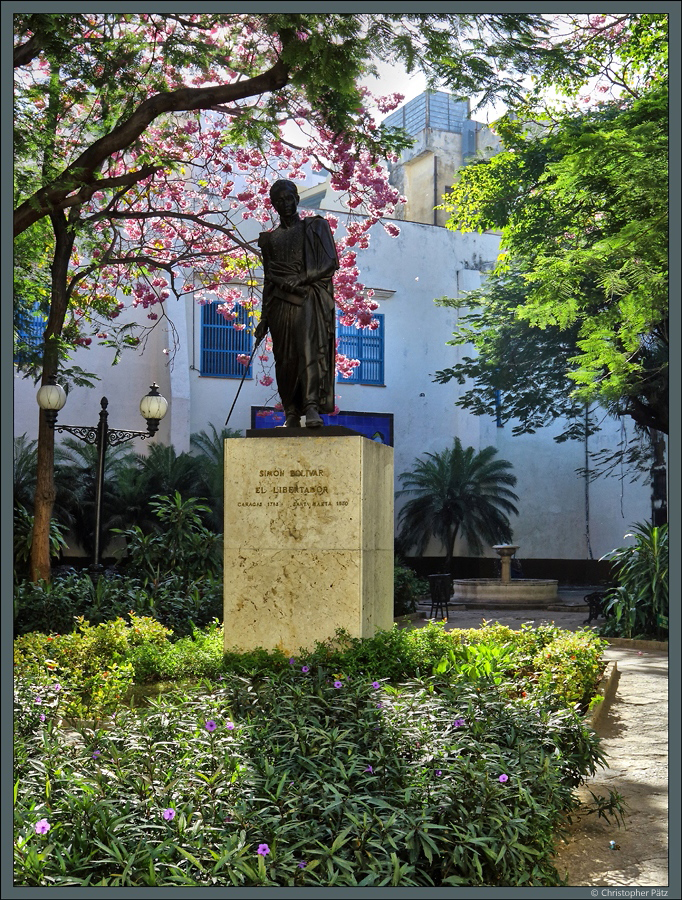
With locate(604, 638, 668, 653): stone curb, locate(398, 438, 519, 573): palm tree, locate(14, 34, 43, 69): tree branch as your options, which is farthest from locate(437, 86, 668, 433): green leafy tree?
locate(14, 34, 43, 69): tree branch

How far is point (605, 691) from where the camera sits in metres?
7.03

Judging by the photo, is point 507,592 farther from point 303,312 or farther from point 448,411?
point 303,312

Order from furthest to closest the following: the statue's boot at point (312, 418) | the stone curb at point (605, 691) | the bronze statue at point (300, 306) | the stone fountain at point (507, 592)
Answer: the stone fountain at point (507, 592) < the bronze statue at point (300, 306) < the statue's boot at point (312, 418) < the stone curb at point (605, 691)

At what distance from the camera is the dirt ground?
352cm

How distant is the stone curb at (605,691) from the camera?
6.00 m

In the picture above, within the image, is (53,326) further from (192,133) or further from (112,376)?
(112,376)

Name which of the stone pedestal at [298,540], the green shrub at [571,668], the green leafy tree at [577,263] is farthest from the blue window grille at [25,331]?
the green shrub at [571,668]

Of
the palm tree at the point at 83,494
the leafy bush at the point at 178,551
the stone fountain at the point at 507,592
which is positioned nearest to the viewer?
the leafy bush at the point at 178,551

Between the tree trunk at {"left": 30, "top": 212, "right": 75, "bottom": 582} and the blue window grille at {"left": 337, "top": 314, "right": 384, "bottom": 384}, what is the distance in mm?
10076

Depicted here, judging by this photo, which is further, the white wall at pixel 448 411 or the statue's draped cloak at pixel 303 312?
the white wall at pixel 448 411

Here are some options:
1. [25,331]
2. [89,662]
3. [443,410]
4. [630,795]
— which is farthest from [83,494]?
[630,795]

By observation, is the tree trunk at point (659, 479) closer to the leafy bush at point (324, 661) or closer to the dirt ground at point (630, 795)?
the dirt ground at point (630, 795)

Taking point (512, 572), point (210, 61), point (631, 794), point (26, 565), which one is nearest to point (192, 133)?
point (210, 61)

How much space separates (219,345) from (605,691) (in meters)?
12.9
